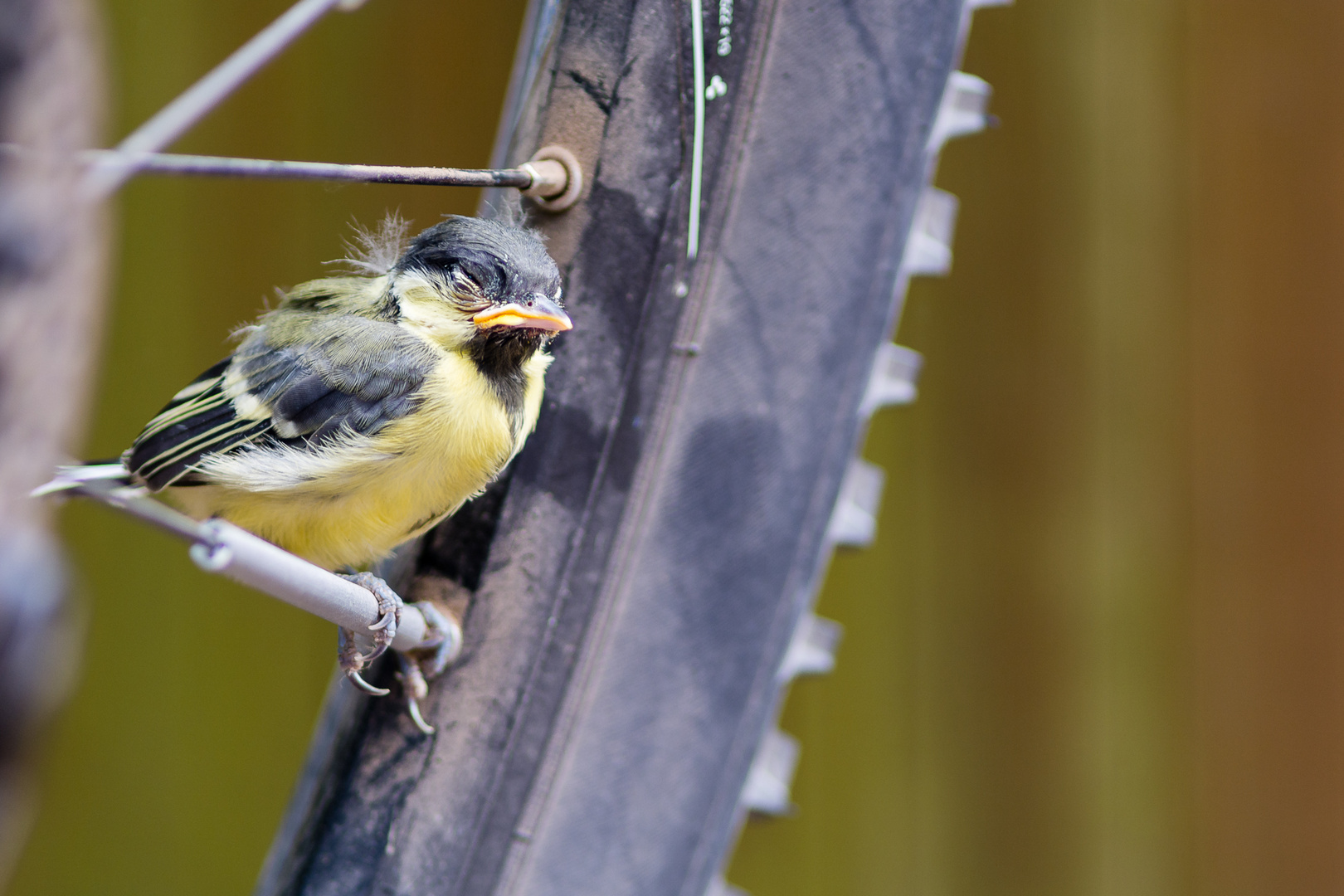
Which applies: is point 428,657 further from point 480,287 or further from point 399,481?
point 480,287

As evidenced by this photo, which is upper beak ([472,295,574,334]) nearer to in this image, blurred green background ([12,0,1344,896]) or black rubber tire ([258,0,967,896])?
black rubber tire ([258,0,967,896])

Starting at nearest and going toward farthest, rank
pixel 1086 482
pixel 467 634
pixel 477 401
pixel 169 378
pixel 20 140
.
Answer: pixel 20 140 → pixel 467 634 → pixel 477 401 → pixel 169 378 → pixel 1086 482

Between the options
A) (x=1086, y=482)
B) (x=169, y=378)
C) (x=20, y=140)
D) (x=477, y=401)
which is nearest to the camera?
(x=20, y=140)

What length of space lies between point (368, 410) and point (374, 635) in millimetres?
308

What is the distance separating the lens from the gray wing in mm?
1170

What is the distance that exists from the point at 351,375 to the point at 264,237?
0.97 m

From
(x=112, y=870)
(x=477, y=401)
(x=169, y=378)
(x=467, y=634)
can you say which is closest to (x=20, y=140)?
(x=467, y=634)

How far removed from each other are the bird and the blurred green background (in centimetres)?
83

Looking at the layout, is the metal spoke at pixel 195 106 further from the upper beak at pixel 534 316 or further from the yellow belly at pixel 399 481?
the yellow belly at pixel 399 481

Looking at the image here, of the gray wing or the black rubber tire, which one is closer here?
the black rubber tire

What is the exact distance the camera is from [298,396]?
1186mm

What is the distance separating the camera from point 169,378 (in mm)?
1988

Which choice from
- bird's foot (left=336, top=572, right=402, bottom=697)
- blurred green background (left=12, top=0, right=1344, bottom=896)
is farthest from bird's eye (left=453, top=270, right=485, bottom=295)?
blurred green background (left=12, top=0, right=1344, bottom=896)

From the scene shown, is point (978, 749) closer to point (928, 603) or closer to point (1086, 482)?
point (928, 603)
